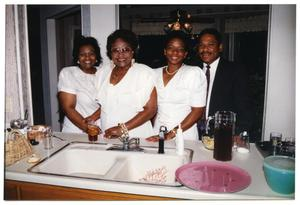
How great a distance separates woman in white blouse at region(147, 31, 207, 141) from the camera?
1.65 meters

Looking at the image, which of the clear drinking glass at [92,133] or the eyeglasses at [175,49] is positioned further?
the eyeglasses at [175,49]

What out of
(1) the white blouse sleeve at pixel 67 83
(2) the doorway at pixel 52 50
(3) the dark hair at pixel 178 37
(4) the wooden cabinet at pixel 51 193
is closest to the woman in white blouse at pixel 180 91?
(3) the dark hair at pixel 178 37

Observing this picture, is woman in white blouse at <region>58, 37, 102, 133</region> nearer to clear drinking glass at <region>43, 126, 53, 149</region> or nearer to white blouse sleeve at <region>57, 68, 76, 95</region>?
white blouse sleeve at <region>57, 68, 76, 95</region>

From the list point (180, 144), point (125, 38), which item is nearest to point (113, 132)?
point (180, 144)

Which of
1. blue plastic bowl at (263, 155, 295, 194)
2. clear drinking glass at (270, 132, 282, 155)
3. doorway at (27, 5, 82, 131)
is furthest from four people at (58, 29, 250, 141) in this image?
doorway at (27, 5, 82, 131)

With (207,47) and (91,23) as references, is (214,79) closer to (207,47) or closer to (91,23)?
(207,47)

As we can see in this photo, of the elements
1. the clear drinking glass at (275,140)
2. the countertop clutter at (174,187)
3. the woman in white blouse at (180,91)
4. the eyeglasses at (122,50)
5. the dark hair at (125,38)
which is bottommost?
the countertop clutter at (174,187)

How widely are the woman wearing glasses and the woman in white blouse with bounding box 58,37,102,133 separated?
0.48 ft

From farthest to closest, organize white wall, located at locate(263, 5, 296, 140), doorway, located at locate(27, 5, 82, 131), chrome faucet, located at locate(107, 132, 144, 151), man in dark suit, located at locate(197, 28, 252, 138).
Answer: doorway, located at locate(27, 5, 82, 131)
white wall, located at locate(263, 5, 296, 140)
man in dark suit, located at locate(197, 28, 252, 138)
chrome faucet, located at locate(107, 132, 144, 151)

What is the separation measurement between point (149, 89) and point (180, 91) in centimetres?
18

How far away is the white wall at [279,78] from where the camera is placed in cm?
206

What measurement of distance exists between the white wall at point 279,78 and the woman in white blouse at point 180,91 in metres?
0.77

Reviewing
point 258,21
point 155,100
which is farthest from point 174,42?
point 258,21

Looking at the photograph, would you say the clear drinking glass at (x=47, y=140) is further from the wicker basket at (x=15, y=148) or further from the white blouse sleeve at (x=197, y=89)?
the white blouse sleeve at (x=197, y=89)
